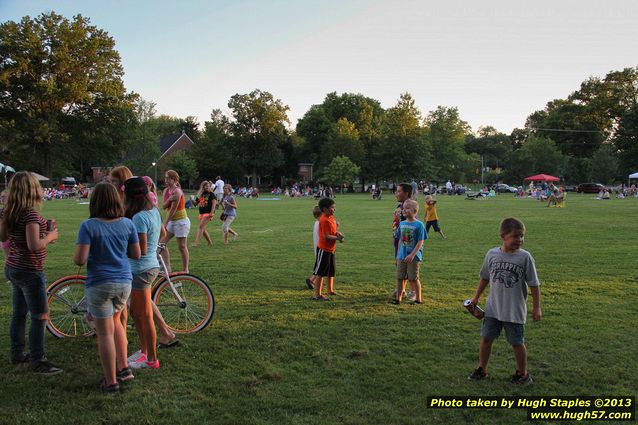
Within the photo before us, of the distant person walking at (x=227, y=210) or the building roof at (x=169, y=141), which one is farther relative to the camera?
the building roof at (x=169, y=141)

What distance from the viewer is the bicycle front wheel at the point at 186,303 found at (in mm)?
5641

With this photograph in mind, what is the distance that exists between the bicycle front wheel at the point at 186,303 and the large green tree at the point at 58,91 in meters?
49.5

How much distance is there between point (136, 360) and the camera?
15.5 feet

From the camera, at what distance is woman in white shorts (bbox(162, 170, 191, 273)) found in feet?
29.1

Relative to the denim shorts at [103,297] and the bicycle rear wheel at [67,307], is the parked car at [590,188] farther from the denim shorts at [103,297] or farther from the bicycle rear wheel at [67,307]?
the denim shorts at [103,297]

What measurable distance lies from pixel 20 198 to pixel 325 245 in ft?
14.3

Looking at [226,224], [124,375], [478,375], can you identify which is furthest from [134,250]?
[226,224]

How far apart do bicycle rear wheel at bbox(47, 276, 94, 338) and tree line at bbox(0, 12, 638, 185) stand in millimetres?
49030

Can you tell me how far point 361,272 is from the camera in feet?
31.2

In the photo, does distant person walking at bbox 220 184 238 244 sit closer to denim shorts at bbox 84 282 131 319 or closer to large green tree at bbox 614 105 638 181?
denim shorts at bbox 84 282 131 319

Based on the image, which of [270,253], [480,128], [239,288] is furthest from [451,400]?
[480,128]

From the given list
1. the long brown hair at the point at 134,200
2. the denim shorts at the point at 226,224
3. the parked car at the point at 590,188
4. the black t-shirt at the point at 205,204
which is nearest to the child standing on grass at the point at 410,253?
the long brown hair at the point at 134,200

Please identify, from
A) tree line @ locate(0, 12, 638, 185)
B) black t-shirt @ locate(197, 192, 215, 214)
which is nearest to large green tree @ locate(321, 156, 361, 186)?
tree line @ locate(0, 12, 638, 185)

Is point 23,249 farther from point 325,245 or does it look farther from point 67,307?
point 325,245
